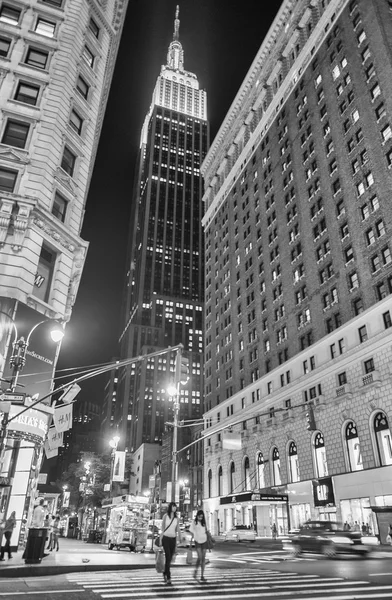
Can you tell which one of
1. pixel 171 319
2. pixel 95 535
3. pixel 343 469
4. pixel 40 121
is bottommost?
pixel 95 535

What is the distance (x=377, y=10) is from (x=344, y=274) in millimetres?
29999

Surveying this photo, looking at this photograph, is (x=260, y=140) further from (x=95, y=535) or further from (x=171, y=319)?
(x=171, y=319)

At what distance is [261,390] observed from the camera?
190 feet

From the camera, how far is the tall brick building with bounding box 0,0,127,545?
20.8 metres

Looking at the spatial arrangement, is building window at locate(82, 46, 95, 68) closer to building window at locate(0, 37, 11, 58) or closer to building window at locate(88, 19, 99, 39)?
building window at locate(88, 19, 99, 39)

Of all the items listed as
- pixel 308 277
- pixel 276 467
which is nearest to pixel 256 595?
pixel 308 277

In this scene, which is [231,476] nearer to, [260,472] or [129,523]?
[260,472]

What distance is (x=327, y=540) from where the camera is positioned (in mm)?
22266

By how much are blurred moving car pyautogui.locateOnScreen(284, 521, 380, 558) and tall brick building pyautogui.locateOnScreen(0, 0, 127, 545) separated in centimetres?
1444

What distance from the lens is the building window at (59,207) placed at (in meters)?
25.3

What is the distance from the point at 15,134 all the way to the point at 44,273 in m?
8.58

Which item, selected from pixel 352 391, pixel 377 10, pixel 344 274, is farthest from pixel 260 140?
pixel 352 391

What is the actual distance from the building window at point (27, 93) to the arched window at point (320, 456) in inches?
1556

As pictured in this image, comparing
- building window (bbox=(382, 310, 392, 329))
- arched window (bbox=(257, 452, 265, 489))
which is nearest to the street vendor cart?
building window (bbox=(382, 310, 392, 329))
